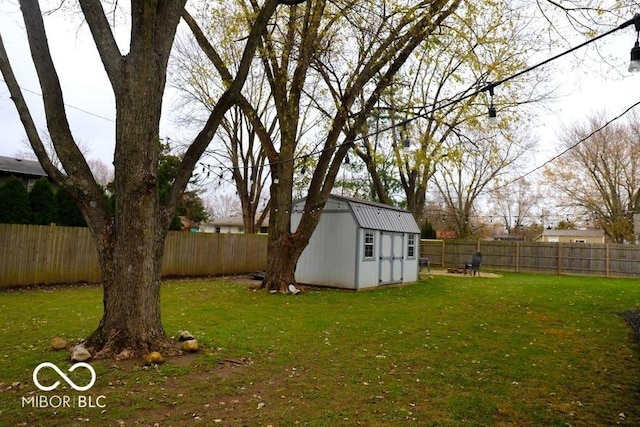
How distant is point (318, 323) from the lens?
6711 mm

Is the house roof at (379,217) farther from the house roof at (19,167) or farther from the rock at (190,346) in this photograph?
the house roof at (19,167)

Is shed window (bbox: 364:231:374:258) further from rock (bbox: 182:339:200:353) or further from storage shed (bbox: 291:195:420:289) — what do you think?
rock (bbox: 182:339:200:353)

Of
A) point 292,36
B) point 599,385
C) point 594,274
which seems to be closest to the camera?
point 599,385

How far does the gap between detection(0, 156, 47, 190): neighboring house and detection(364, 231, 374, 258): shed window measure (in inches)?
504

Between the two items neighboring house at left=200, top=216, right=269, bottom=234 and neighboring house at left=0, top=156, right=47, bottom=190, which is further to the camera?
neighboring house at left=200, top=216, right=269, bottom=234

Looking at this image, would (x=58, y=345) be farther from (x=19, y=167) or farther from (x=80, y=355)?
(x=19, y=167)

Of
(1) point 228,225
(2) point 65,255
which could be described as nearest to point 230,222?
(1) point 228,225

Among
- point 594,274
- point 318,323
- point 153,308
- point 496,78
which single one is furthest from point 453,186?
point 153,308

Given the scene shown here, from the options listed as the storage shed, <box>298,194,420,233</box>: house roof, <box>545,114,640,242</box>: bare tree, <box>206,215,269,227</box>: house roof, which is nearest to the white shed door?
the storage shed

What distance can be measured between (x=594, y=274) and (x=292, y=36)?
16977 millimetres

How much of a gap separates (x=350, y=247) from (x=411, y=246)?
3795 mm

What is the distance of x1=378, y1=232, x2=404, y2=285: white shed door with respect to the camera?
41.5 ft

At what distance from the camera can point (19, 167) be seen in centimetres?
1647

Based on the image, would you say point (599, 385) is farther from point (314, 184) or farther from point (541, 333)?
point (314, 184)
